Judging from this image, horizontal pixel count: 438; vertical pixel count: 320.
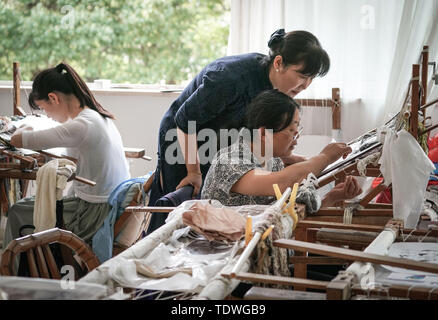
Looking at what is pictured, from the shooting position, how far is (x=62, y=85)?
9.41ft

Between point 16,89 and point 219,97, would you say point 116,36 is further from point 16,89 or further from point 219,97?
point 219,97

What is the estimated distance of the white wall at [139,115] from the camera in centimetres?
404

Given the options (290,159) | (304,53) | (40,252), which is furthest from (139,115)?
(40,252)

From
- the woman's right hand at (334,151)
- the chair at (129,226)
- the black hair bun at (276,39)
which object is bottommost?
the chair at (129,226)

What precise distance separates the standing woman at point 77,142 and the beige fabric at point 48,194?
140mm

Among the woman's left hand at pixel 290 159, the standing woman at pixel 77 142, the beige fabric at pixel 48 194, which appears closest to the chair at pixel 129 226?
the standing woman at pixel 77 142

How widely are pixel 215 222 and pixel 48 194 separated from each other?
1.30m

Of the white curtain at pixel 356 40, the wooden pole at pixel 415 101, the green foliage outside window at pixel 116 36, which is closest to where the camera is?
the wooden pole at pixel 415 101

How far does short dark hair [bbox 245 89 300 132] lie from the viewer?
6.63 ft

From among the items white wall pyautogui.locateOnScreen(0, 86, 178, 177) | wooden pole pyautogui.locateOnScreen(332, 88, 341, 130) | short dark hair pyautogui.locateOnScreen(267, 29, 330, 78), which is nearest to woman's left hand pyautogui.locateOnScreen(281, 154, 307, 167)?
short dark hair pyautogui.locateOnScreen(267, 29, 330, 78)

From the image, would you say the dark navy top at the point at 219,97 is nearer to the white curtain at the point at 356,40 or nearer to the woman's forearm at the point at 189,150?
the woman's forearm at the point at 189,150

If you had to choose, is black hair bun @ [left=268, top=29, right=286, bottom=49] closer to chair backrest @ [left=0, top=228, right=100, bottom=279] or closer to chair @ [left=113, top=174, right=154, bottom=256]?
chair @ [left=113, top=174, right=154, bottom=256]

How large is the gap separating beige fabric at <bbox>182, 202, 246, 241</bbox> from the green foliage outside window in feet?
11.9

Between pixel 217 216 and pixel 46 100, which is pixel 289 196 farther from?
pixel 46 100
